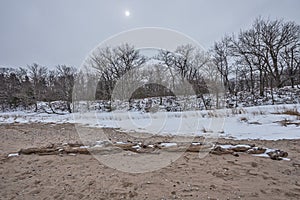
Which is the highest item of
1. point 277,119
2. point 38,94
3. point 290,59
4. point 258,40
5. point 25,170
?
point 258,40

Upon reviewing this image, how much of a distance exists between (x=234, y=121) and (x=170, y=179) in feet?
23.5

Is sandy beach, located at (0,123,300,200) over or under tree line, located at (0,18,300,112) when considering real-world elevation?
under

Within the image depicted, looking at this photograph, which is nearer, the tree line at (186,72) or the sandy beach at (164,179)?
the sandy beach at (164,179)

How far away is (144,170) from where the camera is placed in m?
3.79

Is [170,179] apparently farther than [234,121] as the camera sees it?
No

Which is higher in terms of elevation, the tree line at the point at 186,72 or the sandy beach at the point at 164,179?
the tree line at the point at 186,72

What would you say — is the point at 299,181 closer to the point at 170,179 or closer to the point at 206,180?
the point at 206,180

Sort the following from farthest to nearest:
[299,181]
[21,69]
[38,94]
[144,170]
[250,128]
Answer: [21,69]
[38,94]
[250,128]
[144,170]
[299,181]

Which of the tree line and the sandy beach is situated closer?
the sandy beach

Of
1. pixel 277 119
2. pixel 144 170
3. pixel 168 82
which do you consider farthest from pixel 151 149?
pixel 168 82

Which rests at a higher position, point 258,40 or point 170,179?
point 258,40

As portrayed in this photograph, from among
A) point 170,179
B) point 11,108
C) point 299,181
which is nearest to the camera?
point 299,181

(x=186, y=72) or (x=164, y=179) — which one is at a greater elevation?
(x=186, y=72)

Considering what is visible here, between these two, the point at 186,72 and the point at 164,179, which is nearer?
the point at 164,179
